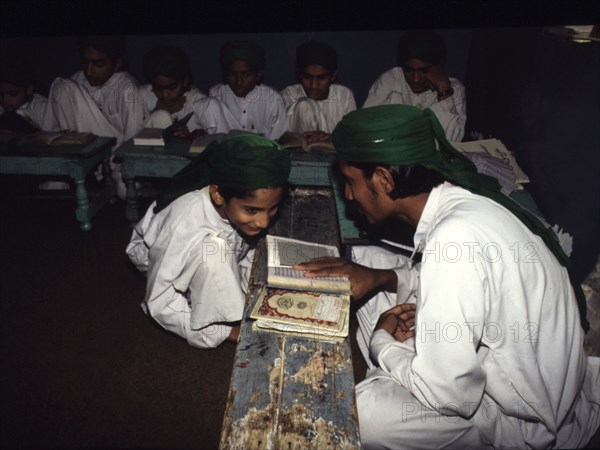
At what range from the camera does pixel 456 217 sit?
177 cm

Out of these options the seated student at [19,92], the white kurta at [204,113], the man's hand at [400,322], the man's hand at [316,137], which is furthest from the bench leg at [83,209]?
the man's hand at [400,322]

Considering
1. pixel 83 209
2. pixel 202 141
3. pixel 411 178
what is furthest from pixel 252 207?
pixel 83 209

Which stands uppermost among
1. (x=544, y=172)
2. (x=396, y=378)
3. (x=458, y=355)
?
(x=544, y=172)

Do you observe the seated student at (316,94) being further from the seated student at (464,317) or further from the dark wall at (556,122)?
the seated student at (464,317)

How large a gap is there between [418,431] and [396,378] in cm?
24

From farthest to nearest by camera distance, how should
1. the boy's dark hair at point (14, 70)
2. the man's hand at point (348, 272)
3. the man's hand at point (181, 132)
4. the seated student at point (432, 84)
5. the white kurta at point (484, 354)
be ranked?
the seated student at point (432, 84) < the boy's dark hair at point (14, 70) < the man's hand at point (181, 132) < the man's hand at point (348, 272) < the white kurta at point (484, 354)

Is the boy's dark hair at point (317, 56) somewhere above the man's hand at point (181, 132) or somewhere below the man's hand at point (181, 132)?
above

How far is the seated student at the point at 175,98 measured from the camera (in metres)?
4.86

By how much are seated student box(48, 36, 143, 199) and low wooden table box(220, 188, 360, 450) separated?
12.6 ft

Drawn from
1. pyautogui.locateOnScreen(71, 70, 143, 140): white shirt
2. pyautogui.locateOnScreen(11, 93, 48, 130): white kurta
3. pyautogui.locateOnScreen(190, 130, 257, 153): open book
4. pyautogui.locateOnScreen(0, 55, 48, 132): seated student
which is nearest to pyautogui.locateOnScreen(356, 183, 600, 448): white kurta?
pyautogui.locateOnScreen(190, 130, 257, 153): open book

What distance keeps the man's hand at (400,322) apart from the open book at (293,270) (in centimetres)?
30

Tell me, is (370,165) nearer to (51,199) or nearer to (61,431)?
(61,431)

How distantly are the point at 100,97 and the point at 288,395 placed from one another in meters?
4.95

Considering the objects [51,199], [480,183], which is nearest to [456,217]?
[480,183]
